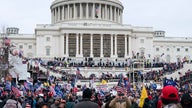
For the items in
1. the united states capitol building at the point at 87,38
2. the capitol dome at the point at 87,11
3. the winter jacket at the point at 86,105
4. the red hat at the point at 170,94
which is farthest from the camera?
the capitol dome at the point at 87,11

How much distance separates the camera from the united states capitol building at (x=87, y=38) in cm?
10188

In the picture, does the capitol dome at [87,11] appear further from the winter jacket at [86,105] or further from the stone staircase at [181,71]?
the winter jacket at [86,105]

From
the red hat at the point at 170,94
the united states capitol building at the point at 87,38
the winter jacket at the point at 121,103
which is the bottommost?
the winter jacket at the point at 121,103

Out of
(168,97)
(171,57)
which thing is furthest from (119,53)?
(168,97)

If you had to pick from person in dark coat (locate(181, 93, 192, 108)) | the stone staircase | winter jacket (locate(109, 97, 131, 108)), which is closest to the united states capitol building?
the stone staircase

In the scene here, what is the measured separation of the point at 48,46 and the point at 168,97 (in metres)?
96.1

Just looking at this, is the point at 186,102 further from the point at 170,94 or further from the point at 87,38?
the point at 87,38

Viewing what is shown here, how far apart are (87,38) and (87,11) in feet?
43.2

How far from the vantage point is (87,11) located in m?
114

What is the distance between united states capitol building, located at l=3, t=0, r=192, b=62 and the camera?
101875 millimetres

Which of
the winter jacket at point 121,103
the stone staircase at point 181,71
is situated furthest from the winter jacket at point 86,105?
the stone staircase at point 181,71

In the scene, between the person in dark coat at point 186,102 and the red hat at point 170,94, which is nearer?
the red hat at point 170,94

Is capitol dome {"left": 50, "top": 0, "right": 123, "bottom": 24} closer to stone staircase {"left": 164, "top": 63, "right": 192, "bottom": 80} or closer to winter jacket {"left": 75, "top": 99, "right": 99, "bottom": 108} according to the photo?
stone staircase {"left": 164, "top": 63, "right": 192, "bottom": 80}

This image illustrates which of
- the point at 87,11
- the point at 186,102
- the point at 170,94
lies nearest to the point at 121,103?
the point at 186,102
